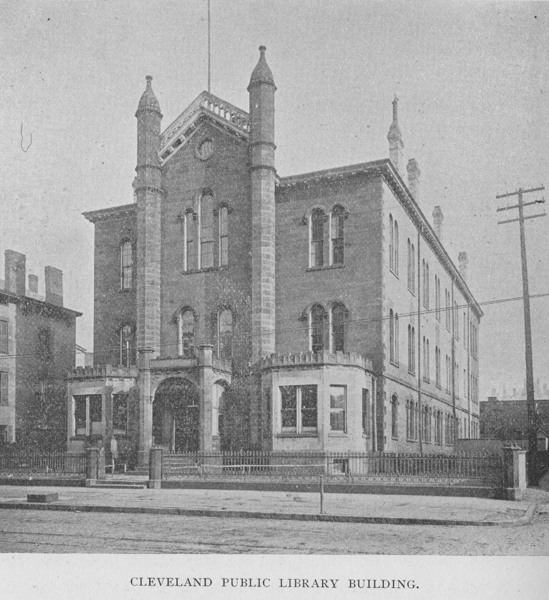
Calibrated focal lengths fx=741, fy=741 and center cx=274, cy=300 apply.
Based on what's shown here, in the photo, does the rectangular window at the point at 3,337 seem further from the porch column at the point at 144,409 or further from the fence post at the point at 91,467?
the fence post at the point at 91,467

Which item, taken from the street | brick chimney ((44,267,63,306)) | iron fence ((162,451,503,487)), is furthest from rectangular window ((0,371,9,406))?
the street

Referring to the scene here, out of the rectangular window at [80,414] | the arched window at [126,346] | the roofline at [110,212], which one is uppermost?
the roofline at [110,212]

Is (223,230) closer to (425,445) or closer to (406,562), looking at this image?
(425,445)

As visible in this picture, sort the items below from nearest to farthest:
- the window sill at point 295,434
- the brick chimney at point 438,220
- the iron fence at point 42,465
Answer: the iron fence at point 42,465
the window sill at point 295,434
the brick chimney at point 438,220

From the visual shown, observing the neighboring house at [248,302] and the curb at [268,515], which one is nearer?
the curb at [268,515]

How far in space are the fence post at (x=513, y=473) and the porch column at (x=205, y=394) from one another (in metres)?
13.6

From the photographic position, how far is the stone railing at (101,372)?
3284 centimetres

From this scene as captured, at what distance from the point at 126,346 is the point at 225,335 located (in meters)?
6.33

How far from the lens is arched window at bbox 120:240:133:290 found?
38188mm

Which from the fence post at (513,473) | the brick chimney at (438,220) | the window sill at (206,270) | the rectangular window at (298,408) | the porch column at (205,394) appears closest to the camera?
the fence post at (513,473)

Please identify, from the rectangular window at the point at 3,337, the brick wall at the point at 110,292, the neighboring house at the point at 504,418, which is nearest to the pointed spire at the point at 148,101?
the brick wall at the point at 110,292

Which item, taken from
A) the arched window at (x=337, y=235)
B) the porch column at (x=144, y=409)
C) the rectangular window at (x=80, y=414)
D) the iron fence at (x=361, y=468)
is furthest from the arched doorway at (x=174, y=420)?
the arched window at (x=337, y=235)

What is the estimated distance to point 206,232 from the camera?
35.5 m

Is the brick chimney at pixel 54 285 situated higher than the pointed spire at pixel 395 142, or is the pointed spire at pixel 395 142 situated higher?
the pointed spire at pixel 395 142
